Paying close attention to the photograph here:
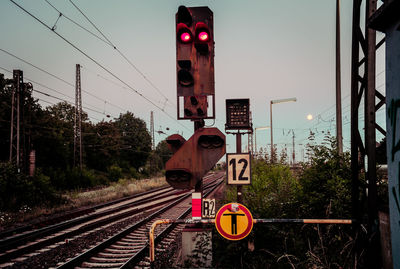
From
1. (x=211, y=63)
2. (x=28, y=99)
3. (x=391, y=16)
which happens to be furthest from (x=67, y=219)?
(x=28, y=99)

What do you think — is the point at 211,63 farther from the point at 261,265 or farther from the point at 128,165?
the point at 128,165

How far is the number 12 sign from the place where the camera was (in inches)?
196

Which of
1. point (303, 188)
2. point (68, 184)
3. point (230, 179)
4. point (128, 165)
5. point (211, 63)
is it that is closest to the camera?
point (211, 63)

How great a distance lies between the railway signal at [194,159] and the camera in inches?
150

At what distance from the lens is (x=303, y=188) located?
6316 millimetres

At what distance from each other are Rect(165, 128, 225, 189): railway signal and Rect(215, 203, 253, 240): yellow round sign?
2.40 ft

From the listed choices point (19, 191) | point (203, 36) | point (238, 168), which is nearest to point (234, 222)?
point (238, 168)

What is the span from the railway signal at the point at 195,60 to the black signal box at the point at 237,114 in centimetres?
154

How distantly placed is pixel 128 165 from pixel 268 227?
4279 centimetres

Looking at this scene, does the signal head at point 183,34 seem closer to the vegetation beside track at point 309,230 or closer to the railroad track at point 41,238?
the vegetation beside track at point 309,230

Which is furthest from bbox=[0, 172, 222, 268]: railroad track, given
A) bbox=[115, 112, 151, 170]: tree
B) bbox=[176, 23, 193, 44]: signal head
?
bbox=[115, 112, 151, 170]: tree

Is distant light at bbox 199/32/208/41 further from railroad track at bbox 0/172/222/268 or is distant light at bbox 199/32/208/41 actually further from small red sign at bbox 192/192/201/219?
railroad track at bbox 0/172/222/268

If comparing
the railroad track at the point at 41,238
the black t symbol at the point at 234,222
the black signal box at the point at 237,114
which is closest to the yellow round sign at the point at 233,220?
the black t symbol at the point at 234,222

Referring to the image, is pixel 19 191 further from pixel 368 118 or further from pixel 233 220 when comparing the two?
pixel 368 118
